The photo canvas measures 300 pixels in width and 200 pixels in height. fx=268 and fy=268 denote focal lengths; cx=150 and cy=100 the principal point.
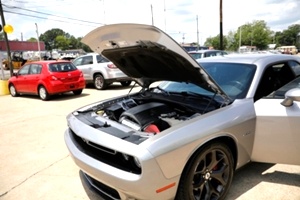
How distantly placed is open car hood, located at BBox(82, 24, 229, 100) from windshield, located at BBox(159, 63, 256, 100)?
0.75 feet

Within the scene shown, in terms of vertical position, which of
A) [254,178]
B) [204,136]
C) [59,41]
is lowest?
[254,178]

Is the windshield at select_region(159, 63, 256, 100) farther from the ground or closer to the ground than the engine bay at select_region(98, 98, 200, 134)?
farther from the ground

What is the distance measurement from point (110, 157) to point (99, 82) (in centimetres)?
1004

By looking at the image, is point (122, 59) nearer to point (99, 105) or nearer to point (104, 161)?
point (99, 105)

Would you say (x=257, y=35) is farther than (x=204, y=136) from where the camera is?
Yes

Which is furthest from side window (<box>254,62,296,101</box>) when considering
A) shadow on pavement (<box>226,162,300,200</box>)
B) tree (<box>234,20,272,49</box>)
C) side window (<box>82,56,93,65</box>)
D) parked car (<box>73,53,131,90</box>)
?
tree (<box>234,20,272,49</box>)

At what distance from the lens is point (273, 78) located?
3.77 m

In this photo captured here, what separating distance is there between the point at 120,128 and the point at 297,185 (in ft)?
7.05

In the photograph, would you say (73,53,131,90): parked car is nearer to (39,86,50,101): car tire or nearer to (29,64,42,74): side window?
(29,64,42,74): side window

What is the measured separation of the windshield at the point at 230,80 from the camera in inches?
124

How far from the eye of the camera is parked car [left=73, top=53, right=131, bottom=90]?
11781 mm

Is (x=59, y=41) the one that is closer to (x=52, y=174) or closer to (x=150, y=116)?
(x=52, y=174)

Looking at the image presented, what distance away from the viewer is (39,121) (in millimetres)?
6766

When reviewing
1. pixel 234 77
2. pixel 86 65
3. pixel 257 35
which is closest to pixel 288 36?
pixel 257 35
